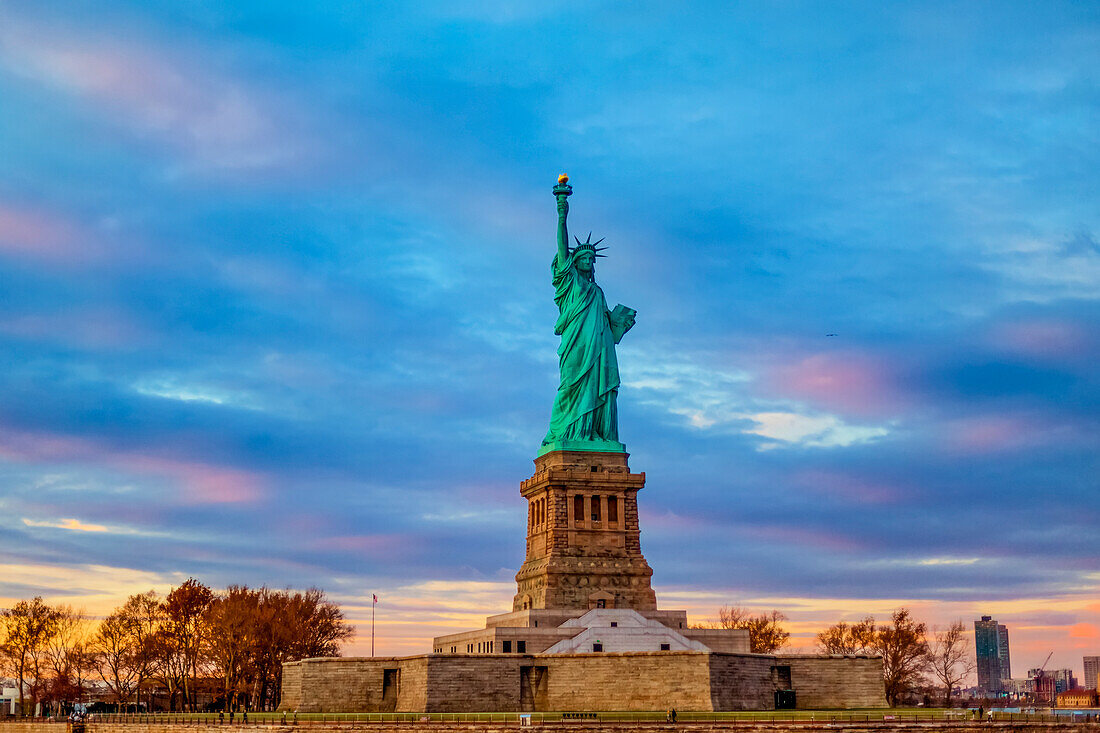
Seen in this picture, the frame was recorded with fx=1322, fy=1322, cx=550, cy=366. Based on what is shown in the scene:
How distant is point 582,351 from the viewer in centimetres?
8256

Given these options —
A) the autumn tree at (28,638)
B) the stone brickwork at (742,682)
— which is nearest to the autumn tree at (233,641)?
the autumn tree at (28,638)

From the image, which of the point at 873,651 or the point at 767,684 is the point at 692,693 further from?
the point at 873,651

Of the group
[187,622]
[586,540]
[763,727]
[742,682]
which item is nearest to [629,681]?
[742,682]

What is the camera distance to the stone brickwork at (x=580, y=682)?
61.2 meters

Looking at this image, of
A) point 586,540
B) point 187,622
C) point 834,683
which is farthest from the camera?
point 187,622

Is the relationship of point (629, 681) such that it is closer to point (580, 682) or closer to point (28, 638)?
point (580, 682)

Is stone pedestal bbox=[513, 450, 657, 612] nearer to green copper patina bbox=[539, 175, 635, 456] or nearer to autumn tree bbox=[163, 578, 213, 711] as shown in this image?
green copper patina bbox=[539, 175, 635, 456]

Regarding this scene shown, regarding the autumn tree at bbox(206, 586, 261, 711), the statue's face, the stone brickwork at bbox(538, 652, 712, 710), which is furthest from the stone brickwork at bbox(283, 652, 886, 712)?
the statue's face

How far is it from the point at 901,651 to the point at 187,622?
161ft

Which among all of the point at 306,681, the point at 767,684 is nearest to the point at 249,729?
the point at 306,681

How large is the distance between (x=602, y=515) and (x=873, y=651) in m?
27.4

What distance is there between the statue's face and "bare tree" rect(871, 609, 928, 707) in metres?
33.7

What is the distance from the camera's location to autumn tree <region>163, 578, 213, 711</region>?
89500 millimetres

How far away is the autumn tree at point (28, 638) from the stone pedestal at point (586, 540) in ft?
119
